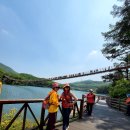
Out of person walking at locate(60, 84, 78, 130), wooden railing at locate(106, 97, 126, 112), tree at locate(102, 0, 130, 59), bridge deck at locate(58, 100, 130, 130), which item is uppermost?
tree at locate(102, 0, 130, 59)

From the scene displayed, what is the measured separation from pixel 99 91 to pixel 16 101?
14296 cm

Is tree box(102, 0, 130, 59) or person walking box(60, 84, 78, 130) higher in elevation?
tree box(102, 0, 130, 59)

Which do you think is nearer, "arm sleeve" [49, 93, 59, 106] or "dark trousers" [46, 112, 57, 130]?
"arm sleeve" [49, 93, 59, 106]

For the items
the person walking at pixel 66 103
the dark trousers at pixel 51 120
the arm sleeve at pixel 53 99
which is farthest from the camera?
the person walking at pixel 66 103

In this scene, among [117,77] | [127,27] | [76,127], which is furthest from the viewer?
[117,77]

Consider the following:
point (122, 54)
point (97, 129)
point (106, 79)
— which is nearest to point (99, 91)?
point (106, 79)

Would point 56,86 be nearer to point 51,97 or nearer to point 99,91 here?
point 51,97

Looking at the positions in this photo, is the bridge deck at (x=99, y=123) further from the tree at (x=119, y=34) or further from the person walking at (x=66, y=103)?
the tree at (x=119, y=34)

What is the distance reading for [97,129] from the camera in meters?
11.6

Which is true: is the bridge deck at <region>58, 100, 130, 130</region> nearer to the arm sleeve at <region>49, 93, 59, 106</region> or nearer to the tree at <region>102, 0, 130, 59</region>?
the arm sleeve at <region>49, 93, 59, 106</region>

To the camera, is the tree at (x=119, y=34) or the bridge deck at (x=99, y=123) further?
the tree at (x=119, y=34)

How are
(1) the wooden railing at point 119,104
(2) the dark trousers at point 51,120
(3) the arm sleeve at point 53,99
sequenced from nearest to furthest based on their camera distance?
(3) the arm sleeve at point 53,99 → (2) the dark trousers at point 51,120 → (1) the wooden railing at point 119,104

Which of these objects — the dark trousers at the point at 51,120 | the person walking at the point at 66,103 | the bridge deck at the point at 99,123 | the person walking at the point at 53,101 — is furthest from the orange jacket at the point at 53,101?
the bridge deck at the point at 99,123

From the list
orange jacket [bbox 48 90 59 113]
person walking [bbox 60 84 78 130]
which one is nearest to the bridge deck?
person walking [bbox 60 84 78 130]
